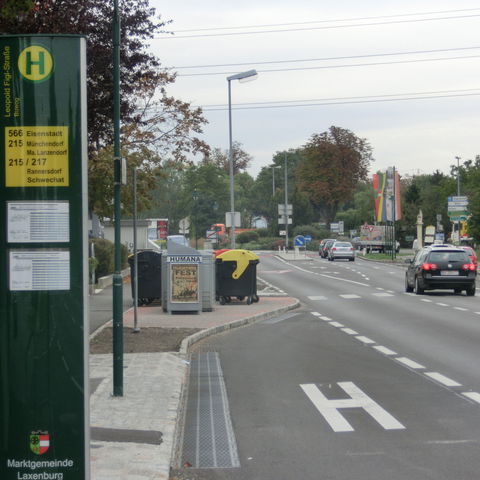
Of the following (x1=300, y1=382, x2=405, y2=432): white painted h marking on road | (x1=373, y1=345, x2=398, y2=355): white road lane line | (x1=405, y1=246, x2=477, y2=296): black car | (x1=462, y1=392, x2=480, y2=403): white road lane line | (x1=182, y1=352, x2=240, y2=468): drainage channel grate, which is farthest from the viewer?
(x1=405, y1=246, x2=477, y2=296): black car

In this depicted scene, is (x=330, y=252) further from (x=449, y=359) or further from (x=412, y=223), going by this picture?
(x=449, y=359)

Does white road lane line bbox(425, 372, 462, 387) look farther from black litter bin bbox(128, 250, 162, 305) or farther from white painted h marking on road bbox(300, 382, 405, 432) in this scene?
black litter bin bbox(128, 250, 162, 305)

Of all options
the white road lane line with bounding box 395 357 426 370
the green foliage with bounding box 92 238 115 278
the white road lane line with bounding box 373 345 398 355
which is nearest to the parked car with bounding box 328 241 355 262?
the green foliage with bounding box 92 238 115 278

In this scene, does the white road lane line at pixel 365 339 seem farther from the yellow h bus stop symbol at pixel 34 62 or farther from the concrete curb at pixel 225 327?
the yellow h bus stop symbol at pixel 34 62

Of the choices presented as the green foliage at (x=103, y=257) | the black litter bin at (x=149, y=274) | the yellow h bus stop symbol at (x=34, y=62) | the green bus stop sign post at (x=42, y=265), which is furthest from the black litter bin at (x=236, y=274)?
the yellow h bus stop symbol at (x=34, y=62)

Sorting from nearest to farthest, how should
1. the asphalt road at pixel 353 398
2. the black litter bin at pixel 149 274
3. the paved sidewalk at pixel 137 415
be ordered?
the paved sidewalk at pixel 137 415
the asphalt road at pixel 353 398
the black litter bin at pixel 149 274

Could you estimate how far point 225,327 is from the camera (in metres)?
19.4

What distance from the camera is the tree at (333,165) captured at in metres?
115

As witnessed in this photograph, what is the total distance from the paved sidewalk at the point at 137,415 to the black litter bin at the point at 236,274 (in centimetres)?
850

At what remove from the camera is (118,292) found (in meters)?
10.4

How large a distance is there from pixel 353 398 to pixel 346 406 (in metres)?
0.47

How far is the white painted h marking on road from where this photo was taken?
879 cm

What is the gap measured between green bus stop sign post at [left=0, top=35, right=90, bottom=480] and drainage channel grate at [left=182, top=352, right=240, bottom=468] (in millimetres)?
1966

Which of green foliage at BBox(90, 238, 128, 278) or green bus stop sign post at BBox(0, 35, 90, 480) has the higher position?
green bus stop sign post at BBox(0, 35, 90, 480)
